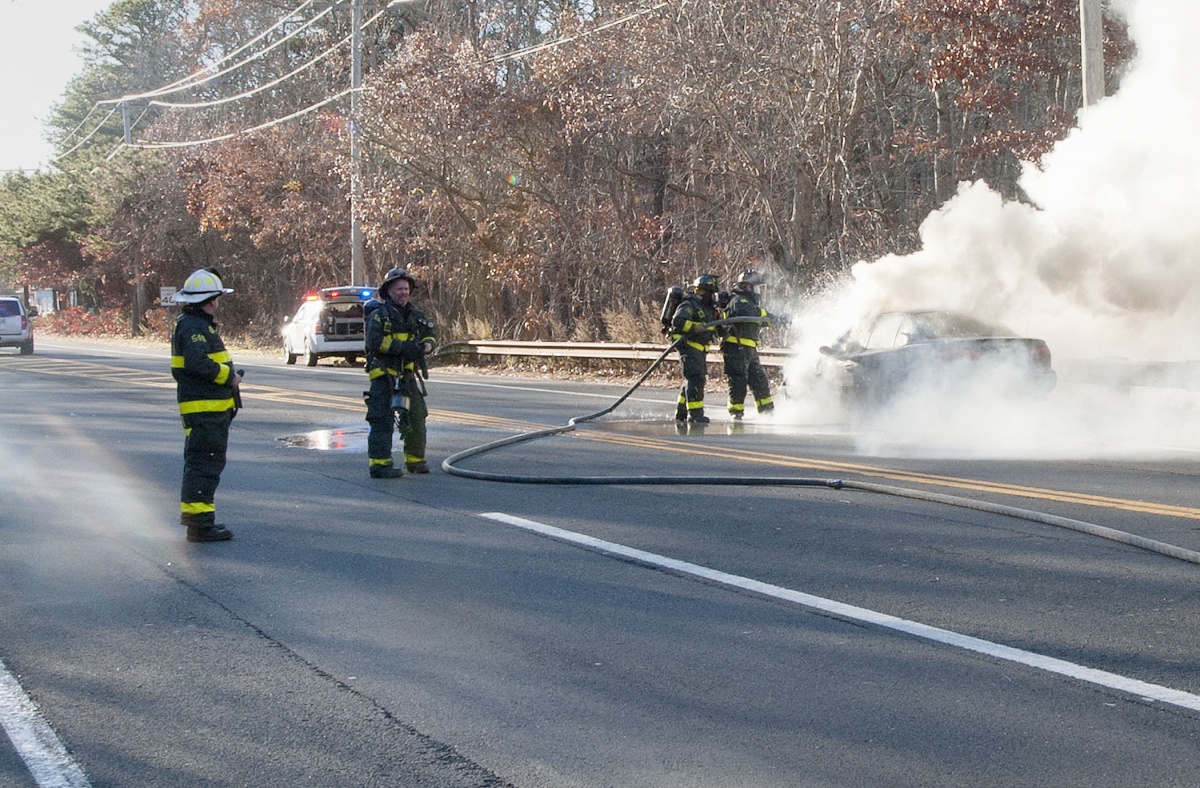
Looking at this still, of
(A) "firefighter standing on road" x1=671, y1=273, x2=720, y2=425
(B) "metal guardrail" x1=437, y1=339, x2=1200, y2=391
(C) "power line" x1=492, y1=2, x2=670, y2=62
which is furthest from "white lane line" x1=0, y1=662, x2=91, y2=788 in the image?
(C) "power line" x1=492, y1=2, x2=670, y2=62

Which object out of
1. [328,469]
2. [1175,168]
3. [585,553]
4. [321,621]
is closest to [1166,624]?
[585,553]

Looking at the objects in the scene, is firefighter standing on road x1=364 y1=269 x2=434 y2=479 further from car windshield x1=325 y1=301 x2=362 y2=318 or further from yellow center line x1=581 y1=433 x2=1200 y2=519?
car windshield x1=325 y1=301 x2=362 y2=318

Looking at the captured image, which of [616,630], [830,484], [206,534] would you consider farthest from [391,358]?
[616,630]

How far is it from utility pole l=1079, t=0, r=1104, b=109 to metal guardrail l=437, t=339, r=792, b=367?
212 inches

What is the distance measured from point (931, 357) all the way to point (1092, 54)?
16.5 ft

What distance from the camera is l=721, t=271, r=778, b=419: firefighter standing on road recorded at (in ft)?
46.5

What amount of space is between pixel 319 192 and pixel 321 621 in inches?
1333

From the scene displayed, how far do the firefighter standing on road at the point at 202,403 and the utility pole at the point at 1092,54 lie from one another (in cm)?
1140

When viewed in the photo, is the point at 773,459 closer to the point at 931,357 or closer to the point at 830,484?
the point at 830,484

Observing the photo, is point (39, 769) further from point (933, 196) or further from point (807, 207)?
point (933, 196)

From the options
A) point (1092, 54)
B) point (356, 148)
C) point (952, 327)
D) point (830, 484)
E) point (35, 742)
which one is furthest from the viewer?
point (356, 148)

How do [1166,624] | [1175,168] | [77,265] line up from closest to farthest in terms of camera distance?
[1166,624] < [1175,168] < [77,265]

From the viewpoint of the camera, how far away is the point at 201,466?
8172mm

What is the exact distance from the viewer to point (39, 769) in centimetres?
429
